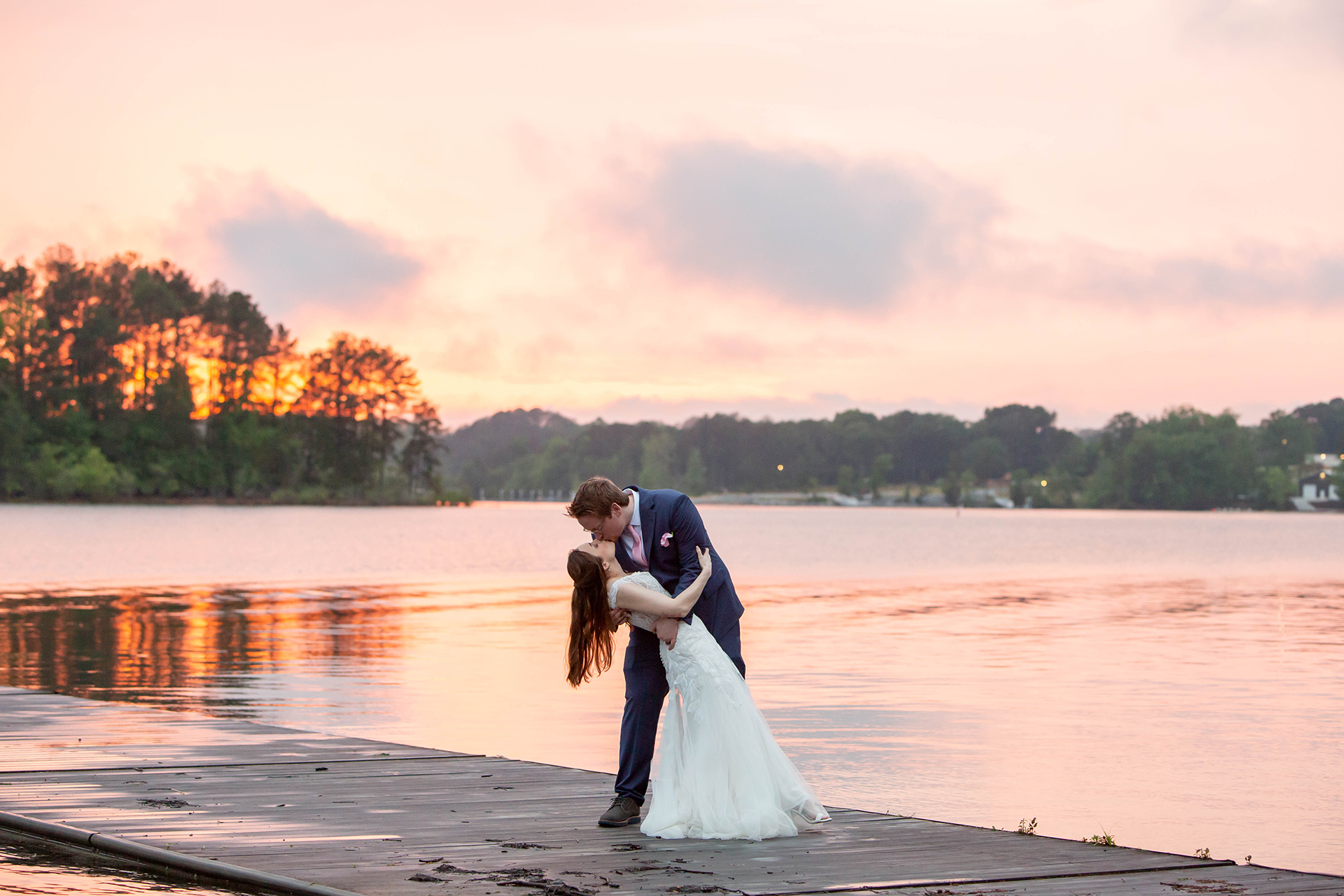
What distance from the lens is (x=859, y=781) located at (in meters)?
10.9

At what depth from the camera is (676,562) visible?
7.09 meters

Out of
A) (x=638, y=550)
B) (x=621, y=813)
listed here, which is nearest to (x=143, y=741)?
(x=621, y=813)

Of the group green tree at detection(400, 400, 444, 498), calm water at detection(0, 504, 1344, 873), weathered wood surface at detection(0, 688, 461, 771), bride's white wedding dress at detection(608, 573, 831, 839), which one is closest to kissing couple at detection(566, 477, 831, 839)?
bride's white wedding dress at detection(608, 573, 831, 839)

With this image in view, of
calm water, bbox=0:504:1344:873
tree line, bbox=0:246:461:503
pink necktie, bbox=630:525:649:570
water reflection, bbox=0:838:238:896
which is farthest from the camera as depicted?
tree line, bbox=0:246:461:503

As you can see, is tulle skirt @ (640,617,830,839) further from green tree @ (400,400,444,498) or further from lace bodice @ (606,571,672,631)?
green tree @ (400,400,444,498)

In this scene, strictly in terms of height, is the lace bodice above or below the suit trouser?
above

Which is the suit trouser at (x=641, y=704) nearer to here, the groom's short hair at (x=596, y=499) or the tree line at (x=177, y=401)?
the groom's short hair at (x=596, y=499)

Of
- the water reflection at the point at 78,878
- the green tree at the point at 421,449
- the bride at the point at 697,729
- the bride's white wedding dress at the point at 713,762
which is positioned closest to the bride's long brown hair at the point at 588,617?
the bride at the point at 697,729

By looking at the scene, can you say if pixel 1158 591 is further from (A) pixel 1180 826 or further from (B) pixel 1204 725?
(A) pixel 1180 826

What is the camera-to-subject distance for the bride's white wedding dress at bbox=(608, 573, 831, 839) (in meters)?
6.88

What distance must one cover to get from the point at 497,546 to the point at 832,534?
34.9 meters

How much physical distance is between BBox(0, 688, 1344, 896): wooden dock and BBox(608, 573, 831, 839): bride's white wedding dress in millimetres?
100

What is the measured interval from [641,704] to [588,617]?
21.0 inches

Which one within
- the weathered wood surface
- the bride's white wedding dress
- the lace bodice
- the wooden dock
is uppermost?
the lace bodice
